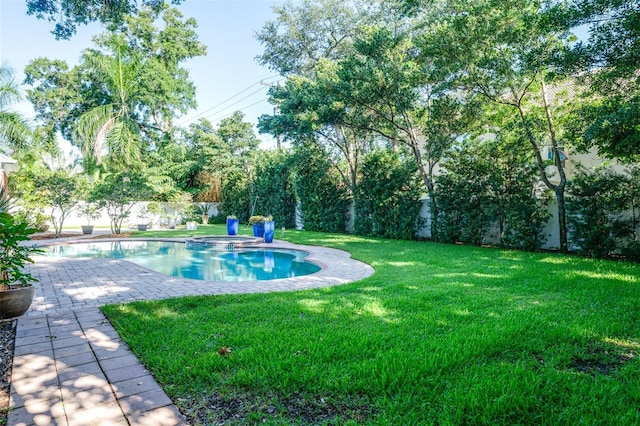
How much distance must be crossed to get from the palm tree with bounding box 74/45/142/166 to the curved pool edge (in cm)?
1321

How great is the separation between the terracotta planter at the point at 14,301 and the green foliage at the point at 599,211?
10.8m

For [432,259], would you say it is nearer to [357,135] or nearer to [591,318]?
[591,318]

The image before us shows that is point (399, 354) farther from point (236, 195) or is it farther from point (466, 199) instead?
point (236, 195)

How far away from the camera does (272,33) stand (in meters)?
25.3

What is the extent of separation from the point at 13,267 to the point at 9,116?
15.0 meters

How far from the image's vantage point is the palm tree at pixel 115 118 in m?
19.9

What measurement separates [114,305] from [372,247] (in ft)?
26.2

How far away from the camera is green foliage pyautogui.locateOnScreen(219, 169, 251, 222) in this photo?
22.9m

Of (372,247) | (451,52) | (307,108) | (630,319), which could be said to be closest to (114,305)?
(630,319)

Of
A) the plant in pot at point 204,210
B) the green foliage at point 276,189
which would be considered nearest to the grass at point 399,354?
the green foliage at point 276,189

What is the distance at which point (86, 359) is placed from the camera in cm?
294

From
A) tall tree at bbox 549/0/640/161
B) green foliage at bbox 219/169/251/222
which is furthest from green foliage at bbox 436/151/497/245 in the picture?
green foliage at bbox 219/169/251/222

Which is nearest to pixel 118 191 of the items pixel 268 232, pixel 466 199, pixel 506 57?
pixel 268 232

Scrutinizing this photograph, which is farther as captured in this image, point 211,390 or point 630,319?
point 630,319
